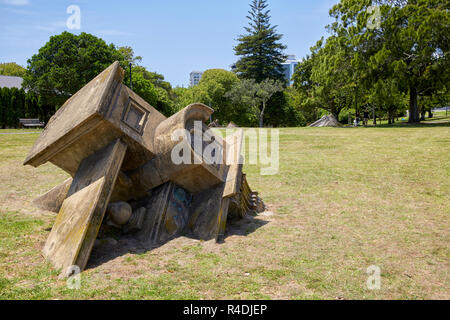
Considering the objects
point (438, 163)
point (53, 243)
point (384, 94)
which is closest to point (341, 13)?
point (384, 94)

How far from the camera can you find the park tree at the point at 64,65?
30.5 meters

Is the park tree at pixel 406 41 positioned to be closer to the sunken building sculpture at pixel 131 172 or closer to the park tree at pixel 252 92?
Answer: the park tree at pixel 252 92

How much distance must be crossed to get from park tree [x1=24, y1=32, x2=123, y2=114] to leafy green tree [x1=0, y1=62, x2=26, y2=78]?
101 ft

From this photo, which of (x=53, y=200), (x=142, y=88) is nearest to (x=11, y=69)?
(x=142, y=88)

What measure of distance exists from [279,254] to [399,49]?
79.5ft

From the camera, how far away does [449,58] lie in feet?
73.7

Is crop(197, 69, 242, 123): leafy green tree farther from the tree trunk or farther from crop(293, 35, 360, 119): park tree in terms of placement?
the tree trunk

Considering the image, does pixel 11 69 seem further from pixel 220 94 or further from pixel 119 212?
pixel 119 212

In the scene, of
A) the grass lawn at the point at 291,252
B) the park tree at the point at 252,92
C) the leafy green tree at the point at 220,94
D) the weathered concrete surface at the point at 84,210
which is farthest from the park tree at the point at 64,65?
the weathered concrete surface at the point at 84,210

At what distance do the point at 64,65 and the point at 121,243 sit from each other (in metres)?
30.5

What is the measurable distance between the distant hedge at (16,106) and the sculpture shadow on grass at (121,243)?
3424 centimetres

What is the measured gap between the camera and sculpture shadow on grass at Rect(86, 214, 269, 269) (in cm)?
449

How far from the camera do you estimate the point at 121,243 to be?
195 inches

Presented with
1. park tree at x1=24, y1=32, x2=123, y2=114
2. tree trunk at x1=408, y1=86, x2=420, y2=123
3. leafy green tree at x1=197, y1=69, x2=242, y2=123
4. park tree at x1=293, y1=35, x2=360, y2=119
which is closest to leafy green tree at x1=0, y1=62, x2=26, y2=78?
park tree at x1=24, y1=32, x2=123, y2=114
